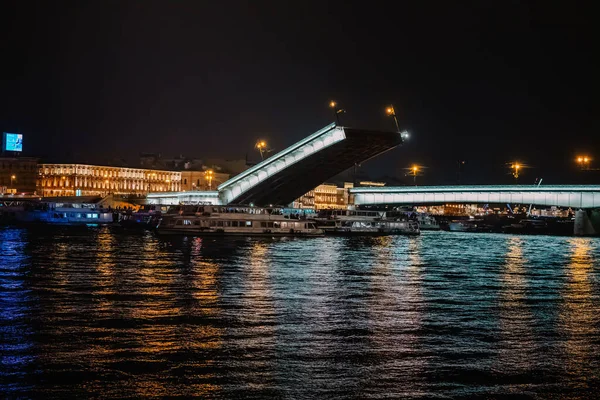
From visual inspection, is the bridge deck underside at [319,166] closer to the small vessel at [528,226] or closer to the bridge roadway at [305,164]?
the bridge roadway at [305,164]

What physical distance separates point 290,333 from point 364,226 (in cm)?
3933

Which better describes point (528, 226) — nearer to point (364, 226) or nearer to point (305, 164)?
point (364, 226)

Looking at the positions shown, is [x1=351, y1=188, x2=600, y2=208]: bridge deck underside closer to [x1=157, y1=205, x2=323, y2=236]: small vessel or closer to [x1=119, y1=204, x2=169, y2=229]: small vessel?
[x1=119, y1=204, x2=169, y2=229]: small vessel

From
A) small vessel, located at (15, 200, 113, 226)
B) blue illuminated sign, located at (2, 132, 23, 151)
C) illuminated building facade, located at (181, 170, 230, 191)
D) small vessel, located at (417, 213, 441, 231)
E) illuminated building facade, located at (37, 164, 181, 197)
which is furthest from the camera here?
illuminated building facade, located at (181, 170, 230, 191)

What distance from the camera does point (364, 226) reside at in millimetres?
49219

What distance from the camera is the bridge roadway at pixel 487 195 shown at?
52.8 metres

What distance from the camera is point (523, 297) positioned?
15.0m

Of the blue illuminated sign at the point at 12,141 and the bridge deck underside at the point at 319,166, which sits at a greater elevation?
the blue illuminated sign at the point at 12,141

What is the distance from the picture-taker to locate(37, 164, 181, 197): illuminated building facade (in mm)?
88000

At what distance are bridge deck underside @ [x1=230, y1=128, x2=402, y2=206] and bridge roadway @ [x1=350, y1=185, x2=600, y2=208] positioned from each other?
12481 mm

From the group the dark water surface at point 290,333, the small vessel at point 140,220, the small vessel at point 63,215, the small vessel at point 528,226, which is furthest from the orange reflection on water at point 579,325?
the small vessel at point 528,226

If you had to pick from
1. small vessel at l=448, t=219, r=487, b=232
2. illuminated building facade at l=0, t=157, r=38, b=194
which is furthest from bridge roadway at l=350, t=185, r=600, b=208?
illuminated building facade at l=0, t=157, r=38, b=194

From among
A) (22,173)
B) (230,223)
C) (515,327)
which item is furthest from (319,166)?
(22,173)

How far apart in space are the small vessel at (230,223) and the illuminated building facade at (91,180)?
46.1 metres
